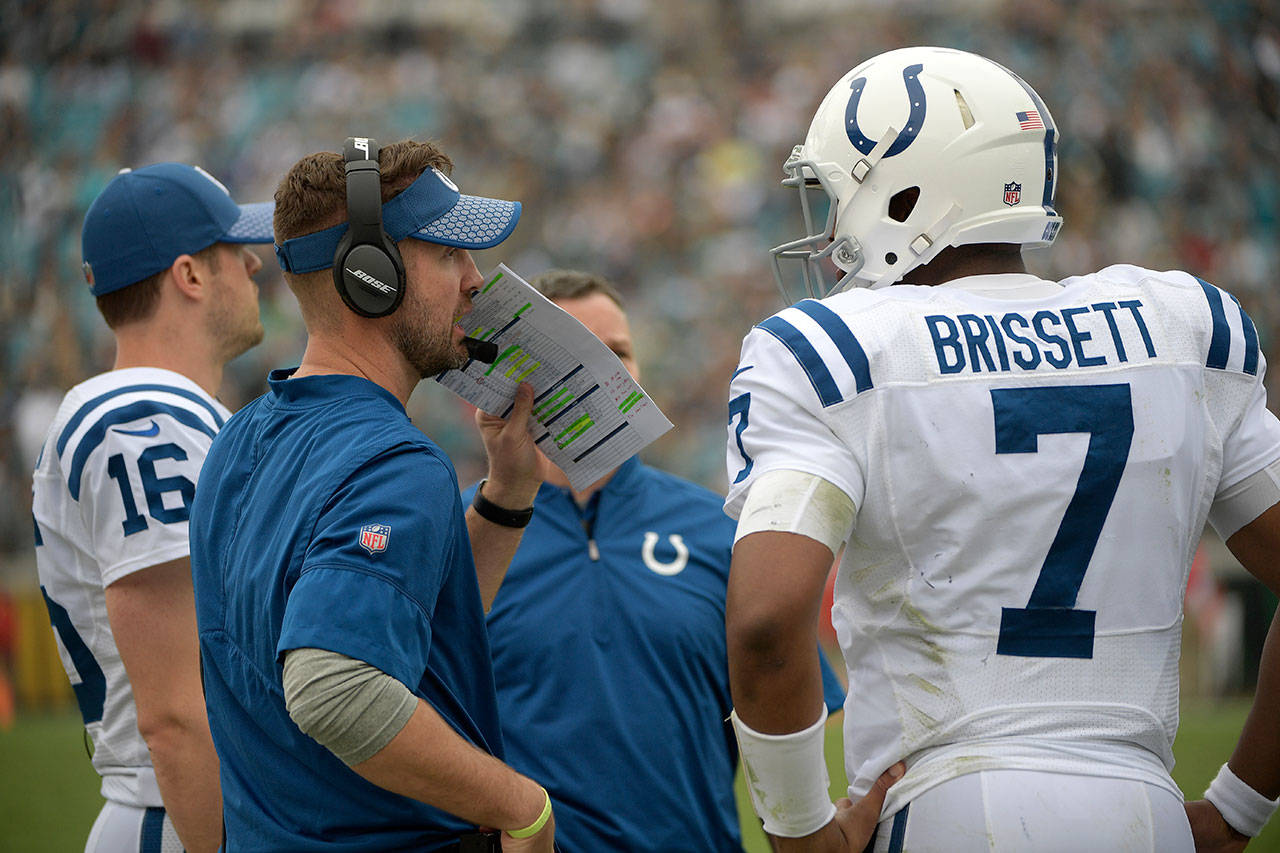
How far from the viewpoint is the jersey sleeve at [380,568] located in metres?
1.75

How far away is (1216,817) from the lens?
2.17 metres

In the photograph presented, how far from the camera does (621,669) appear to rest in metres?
2.93

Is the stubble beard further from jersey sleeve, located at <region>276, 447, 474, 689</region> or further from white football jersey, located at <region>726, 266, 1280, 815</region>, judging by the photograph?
white football jersey, located at <region>726, 266, 1280, 815</region>

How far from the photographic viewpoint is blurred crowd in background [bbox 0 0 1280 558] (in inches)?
461

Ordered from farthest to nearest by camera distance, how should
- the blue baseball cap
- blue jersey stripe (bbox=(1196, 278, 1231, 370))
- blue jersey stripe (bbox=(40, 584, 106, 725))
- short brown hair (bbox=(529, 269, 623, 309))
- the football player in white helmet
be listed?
short brown hair (bbox=(529, 269, 623, 309)) < the blue baseball cap < blue jersey stripe (bbox=(40, 584, 106, 725)) < blue jersey stripe (bbox=(1196, 278, 1231, 370)) < the football player in white helmet

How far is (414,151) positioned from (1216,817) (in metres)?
1.85

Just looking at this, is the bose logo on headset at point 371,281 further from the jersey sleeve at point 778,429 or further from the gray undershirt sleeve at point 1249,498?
the gray undershirt sleeve at point 1249,498

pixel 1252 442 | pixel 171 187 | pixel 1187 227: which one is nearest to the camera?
pixel 1252 442

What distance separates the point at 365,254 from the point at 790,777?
1085 millimetres

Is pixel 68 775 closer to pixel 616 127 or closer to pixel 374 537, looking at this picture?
pixel 374 537

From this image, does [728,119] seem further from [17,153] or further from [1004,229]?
[1004,229]

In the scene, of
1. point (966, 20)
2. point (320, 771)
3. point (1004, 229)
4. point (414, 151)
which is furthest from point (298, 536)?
point (966, 20)

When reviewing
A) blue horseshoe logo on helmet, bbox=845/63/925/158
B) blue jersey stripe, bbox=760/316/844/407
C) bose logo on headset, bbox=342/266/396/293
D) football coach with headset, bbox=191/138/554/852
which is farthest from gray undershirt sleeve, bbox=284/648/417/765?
blue horseshoe logo on helmet, bbox=845/63/925/158

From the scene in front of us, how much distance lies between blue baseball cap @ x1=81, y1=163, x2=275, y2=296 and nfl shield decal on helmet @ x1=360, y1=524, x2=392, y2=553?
4.91 ft
